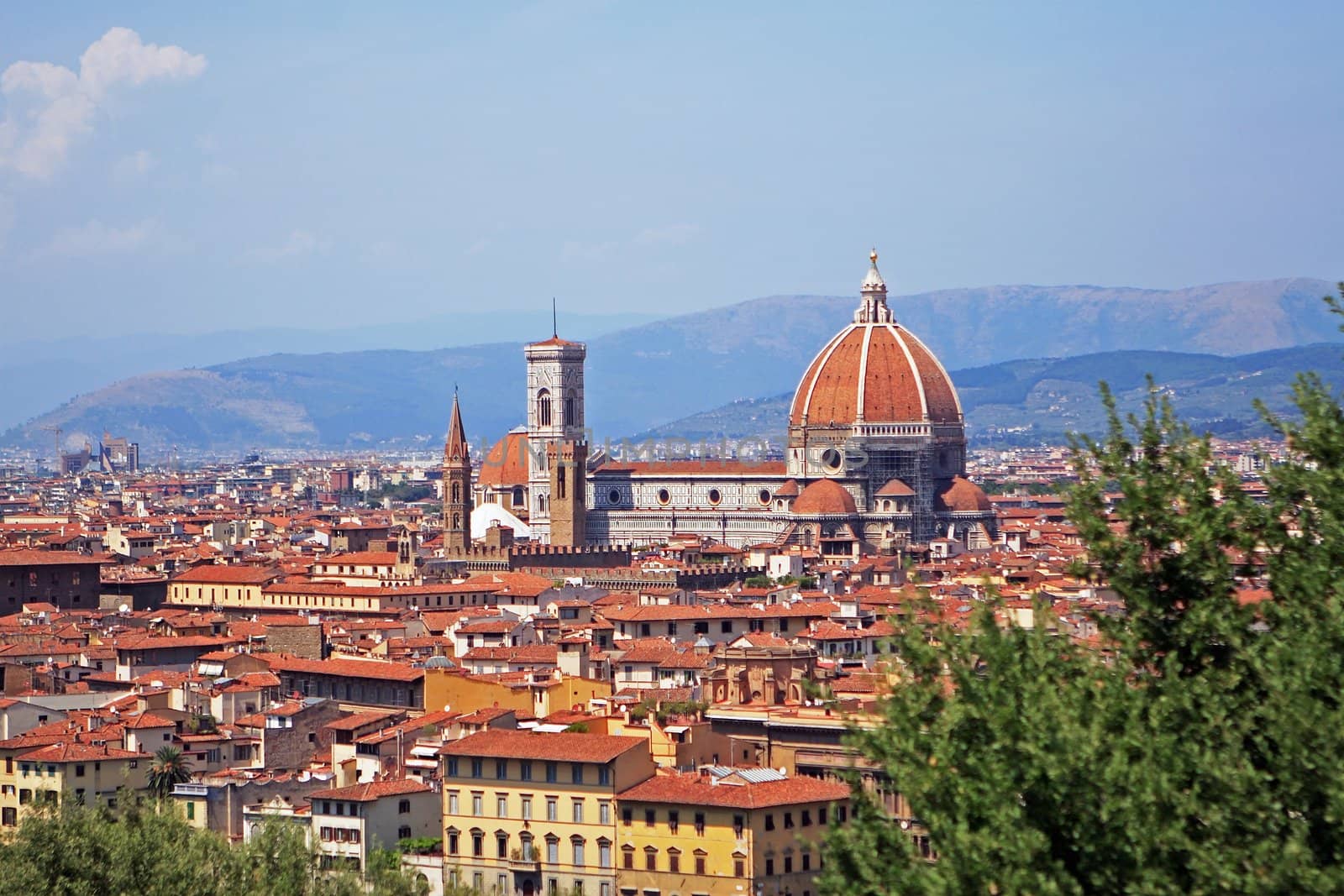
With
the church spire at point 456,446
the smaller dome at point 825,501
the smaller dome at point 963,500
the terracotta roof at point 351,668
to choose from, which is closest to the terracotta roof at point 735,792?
the terracotta roof at point 351,668

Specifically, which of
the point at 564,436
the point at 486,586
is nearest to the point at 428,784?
the point at 486,586

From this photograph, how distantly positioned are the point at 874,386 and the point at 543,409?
49.4 feet

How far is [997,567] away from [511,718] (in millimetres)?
40436

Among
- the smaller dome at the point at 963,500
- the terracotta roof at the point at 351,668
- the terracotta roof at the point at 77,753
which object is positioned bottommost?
the terracotta roof at the point at 77,753

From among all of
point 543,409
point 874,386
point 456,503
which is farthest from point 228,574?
point 874,386

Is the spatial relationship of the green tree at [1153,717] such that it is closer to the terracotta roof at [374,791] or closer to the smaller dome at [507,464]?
the terracotta roof at [374,791]

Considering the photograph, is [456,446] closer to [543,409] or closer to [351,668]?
[543,409]

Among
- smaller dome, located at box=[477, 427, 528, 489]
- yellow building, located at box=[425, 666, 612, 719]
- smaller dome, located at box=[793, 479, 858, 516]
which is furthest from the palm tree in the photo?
smaller dome, located at box=[477, 427, 528, 489]

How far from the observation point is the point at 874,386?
12275cm

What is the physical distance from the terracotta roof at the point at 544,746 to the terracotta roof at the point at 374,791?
60cm

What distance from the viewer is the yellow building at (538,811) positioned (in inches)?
1387

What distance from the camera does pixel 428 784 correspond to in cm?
3791

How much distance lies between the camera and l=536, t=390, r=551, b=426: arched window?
4943 inches

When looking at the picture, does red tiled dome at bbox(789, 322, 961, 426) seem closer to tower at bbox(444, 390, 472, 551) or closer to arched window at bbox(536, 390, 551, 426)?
arched window at bbox(536, 390, 551, 426)
